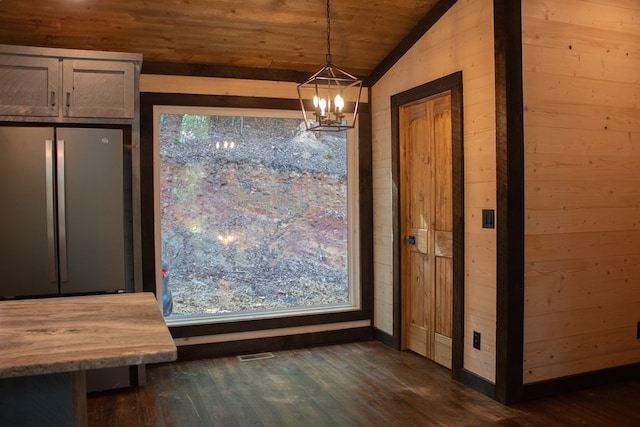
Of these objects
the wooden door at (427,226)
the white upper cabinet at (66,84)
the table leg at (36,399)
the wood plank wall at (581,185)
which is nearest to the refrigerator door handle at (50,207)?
the white upper cabinet at (66,84)

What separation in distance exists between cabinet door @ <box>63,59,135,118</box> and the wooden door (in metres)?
2.14

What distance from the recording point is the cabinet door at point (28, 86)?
341 cm

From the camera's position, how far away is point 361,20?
159 inches

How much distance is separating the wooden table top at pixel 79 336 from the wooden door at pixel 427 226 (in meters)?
2.44

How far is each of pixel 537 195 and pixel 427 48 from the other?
1.46 m

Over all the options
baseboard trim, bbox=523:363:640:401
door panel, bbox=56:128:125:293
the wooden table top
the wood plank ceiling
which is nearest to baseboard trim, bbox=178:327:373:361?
door panel, bbox=56:128:125:293

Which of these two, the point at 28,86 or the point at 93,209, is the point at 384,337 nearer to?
the point at 93,209

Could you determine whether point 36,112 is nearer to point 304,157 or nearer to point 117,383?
point 117,383

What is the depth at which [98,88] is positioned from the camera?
360 cm

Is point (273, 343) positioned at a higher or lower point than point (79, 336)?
lower

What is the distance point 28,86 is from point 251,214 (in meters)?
1.94

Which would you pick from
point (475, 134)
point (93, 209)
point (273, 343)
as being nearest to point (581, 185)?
point (475, 134)

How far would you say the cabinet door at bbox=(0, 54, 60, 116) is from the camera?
341 cm

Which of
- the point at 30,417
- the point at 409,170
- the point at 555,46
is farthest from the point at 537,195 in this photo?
the point at 30,417
